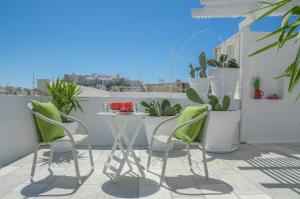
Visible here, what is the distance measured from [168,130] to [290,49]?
2.95m

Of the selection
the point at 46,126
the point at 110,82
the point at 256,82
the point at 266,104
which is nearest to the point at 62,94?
the point at 46,126

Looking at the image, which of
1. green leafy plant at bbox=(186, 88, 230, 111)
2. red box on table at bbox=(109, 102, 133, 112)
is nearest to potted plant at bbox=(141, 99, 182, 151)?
green leafy plant at bbox=(186, 88, 230, 111)

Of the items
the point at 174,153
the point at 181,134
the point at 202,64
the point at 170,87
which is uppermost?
the point at 202,64

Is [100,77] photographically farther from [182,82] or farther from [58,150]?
[58,150]

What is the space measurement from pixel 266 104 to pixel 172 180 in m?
3.10

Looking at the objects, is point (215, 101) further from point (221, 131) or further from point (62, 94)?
point (62, 94)

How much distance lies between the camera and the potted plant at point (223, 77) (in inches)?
195

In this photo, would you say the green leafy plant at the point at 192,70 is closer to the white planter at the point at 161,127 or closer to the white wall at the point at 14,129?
the white planter at the point at 161,127

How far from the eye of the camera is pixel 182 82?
235 inches

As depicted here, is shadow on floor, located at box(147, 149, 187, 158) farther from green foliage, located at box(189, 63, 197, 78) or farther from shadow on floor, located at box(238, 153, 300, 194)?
green foliage, located at box(189, 63, 197, 78)

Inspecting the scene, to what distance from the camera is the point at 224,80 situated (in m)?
4.95

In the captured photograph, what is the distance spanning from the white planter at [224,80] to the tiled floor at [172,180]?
131 centimetres

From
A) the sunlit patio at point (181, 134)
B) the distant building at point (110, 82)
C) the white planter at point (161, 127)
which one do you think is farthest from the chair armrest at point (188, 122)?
the distant building at point (110, 82)

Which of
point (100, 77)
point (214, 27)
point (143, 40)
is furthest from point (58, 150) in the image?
point (143, 40)
